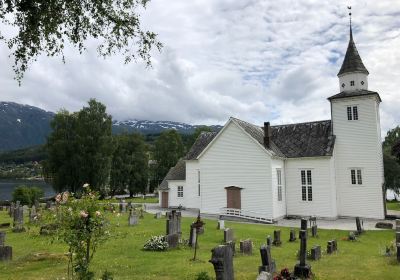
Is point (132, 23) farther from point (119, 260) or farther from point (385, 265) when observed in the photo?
point (385, 265)

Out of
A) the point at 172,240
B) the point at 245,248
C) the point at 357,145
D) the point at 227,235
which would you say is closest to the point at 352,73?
the point at 357,145

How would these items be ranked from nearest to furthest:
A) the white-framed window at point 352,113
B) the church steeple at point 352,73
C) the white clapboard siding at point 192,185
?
the white-framed window at point 352,113
the church steeple at point 352,73
the white clapboard siding at point 192,185

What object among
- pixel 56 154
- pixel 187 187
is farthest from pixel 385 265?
pixel 56 154

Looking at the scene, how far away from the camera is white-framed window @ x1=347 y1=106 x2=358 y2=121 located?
107 feet

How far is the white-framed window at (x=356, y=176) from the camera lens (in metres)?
32.0

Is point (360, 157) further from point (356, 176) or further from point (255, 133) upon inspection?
point (255, 133)

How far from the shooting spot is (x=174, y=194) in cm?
4184

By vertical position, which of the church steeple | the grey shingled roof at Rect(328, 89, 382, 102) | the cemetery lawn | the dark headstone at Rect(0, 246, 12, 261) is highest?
the church steeple

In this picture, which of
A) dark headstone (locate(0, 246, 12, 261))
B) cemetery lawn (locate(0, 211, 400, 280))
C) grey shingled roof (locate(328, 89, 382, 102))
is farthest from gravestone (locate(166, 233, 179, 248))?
grey shingled roof (locate(328, 89, 382, 102))

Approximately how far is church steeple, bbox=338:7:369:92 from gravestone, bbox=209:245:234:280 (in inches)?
1163

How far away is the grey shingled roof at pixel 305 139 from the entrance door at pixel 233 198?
5.78 meters

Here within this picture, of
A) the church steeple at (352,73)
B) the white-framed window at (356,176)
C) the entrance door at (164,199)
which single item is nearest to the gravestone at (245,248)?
the white-framed window at (356,176)

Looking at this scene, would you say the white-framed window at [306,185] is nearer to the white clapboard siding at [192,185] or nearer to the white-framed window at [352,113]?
the white-framed window at [352,113]

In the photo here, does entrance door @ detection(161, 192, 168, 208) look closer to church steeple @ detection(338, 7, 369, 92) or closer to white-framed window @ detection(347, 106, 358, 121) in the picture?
white-framed window @ detection(347, 106, 358, 121)
